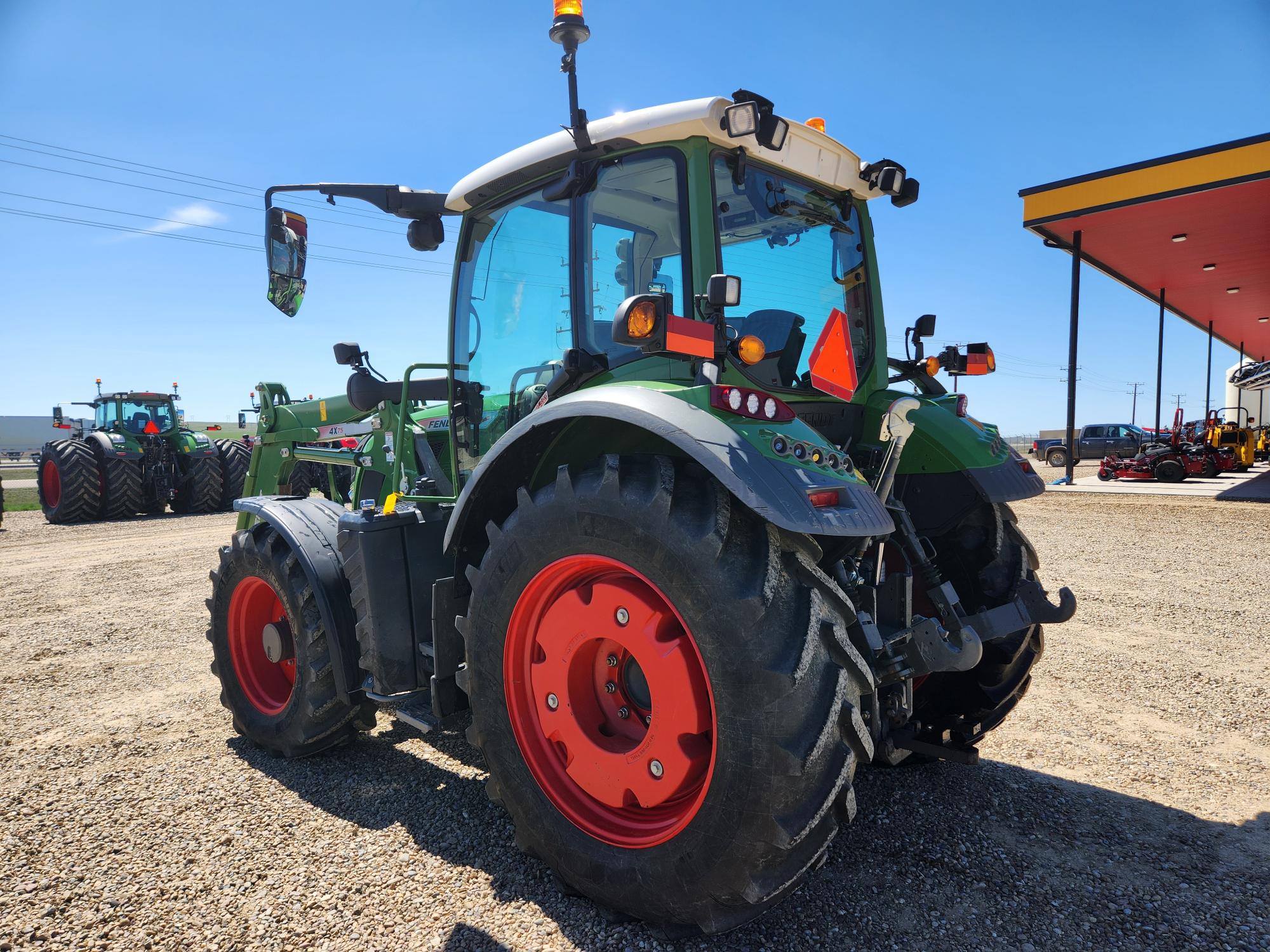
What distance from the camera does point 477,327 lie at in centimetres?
306

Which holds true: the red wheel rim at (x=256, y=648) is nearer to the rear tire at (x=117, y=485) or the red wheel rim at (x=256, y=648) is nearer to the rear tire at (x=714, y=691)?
the rear tire at (x=714, y=691)

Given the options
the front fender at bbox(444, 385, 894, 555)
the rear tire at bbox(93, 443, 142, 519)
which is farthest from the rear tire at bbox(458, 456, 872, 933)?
the rear tire at bbox(93, 443, 142, 519)

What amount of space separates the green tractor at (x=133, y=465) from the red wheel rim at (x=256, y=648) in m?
12.5

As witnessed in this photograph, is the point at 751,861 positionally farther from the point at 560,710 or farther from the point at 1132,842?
the point at 1132,842

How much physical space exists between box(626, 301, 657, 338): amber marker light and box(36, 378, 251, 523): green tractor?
14961mm

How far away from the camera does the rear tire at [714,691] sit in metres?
1.72

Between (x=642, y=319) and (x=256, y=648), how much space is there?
277 cm

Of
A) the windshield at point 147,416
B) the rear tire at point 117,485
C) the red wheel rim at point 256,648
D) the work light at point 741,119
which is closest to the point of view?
the work light at point 741,119

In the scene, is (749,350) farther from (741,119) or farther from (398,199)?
(398,199)

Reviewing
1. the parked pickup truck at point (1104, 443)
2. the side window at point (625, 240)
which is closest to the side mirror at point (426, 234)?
the side window at point (625, 240)

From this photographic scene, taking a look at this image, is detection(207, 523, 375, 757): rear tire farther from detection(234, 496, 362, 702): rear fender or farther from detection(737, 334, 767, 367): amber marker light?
detection(737, 334, 767, 367): amber marker light

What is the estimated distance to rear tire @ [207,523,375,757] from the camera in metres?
3.06

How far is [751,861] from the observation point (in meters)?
1.76

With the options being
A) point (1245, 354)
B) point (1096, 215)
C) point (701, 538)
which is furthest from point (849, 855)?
point (1245, 354)
